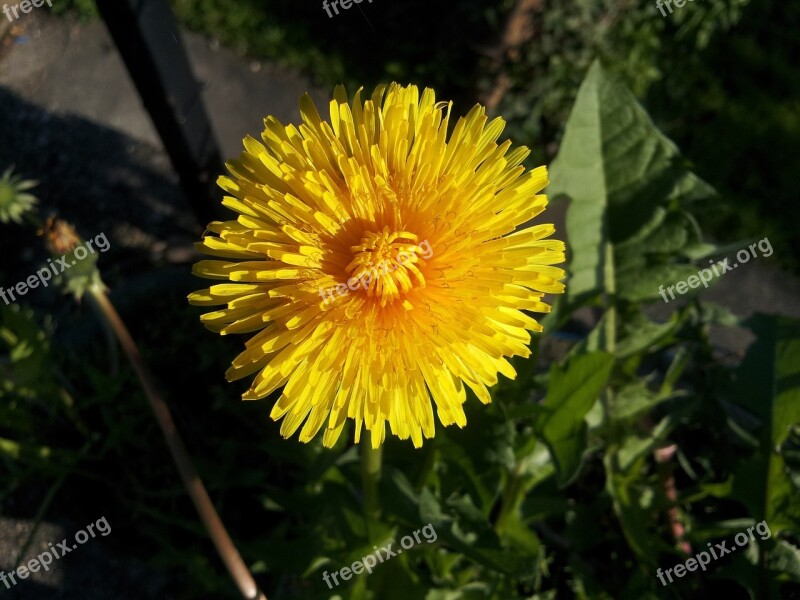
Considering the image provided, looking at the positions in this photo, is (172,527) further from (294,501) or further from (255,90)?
(255,90)

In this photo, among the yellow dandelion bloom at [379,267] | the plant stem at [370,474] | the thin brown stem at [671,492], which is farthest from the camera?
the thin brown stem at [671,492]

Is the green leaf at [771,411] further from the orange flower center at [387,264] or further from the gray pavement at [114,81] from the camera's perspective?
the gray pavement at [114,81]

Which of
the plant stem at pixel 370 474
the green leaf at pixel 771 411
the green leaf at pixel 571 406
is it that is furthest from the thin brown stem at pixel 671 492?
the plant stem at pixel 370 474

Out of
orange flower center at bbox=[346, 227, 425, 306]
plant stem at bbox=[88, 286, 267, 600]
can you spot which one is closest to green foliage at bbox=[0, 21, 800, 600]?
plant stem at bbox=[88, 286, 267, 600]

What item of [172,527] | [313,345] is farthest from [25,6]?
[313,345]

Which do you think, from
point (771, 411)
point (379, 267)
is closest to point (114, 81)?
point (379, 267)

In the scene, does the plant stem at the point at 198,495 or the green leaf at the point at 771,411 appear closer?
the plant stem at the point at 198,495

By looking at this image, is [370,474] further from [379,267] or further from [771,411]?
[771,411]
